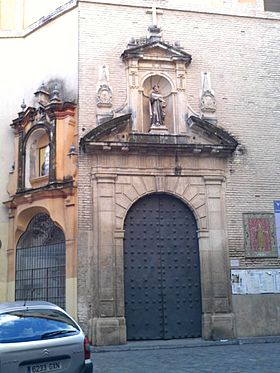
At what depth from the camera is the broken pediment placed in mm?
14898

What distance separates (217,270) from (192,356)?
3861 millimetres

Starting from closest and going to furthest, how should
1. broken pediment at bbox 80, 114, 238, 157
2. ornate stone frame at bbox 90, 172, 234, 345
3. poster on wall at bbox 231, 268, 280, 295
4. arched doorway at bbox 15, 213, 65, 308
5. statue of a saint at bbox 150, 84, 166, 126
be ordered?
ornate stone frame at bbox 90, 172, 234, 345
broken pediment at bbox 80, 114, 238, 157
poster on wall at bbox 231, 268, 280, 295
arched doorway at bbox 15, 213, 65, 308
statue of a saint at bbox 150, 84, 166, 126

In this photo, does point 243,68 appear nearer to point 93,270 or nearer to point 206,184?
point 206,184

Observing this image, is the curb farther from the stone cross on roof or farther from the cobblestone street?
the stone cross on roof

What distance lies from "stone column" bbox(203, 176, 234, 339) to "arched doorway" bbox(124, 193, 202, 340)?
369 mm

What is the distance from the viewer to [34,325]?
21.1 feet

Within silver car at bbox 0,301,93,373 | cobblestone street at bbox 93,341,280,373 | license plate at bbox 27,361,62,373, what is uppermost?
silver car at bbox 0,301,93,373

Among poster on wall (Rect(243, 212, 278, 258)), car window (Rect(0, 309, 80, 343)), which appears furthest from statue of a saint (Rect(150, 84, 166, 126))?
car window (Rect(0, 309, 80, 343))

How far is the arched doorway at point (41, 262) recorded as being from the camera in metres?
15.4

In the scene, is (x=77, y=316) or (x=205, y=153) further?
(x=205, y=153)

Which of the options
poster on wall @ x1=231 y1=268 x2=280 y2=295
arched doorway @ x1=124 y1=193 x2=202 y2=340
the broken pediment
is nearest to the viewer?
arched doorway @ x1=124 y1=193 x2=202 y2=340

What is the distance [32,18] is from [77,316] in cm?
1174

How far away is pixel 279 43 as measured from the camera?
17781 mm

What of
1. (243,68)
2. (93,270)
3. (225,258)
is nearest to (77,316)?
(93,270)
